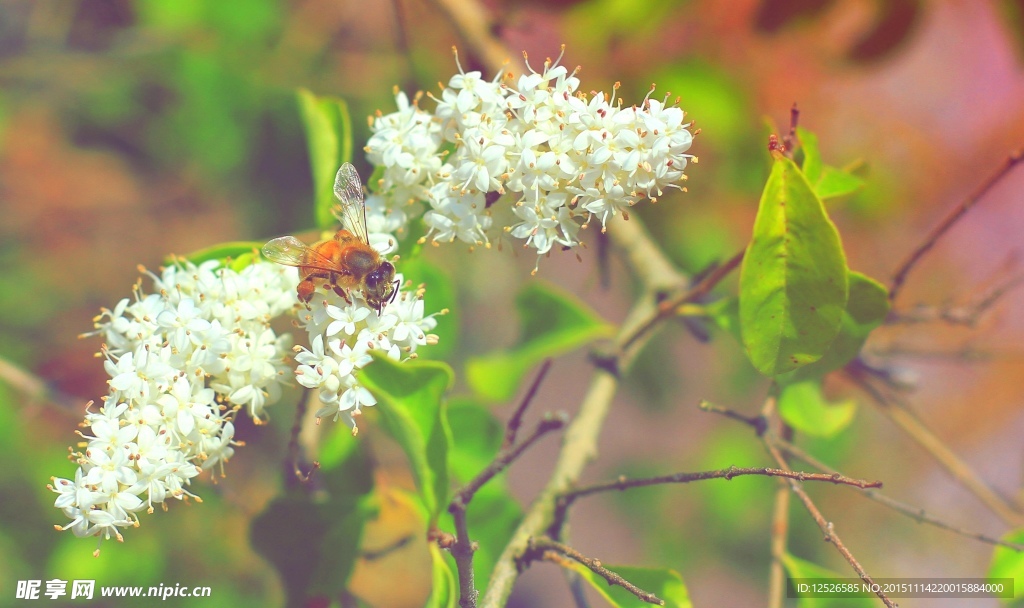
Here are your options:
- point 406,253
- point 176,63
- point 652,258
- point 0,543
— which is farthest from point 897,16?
point 0,543

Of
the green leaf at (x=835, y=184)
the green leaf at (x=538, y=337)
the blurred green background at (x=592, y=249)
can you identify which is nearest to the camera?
the green leaf at (x=835, y=184)

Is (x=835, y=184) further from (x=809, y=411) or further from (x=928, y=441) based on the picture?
(x=928, y=441)

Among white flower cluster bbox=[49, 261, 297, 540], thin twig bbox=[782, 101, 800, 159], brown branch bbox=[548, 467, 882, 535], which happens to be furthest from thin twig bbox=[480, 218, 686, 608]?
thin twig bbox=[782, 101, 800, 159]

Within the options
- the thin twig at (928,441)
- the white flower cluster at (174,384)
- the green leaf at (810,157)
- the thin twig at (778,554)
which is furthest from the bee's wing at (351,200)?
the thin twig at (928,441)

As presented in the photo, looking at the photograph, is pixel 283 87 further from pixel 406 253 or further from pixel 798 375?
pixel 798 375

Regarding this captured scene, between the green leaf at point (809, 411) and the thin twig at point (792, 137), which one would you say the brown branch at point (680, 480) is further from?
the thin twig at point (792, 137)

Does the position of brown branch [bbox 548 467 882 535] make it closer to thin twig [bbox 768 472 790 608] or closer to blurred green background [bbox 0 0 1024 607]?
thin twig [bbox 768 472 790 608]
